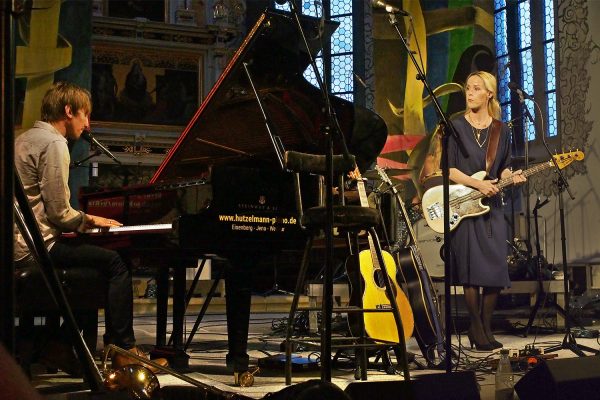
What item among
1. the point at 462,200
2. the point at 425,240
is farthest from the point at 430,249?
the point at 462,200

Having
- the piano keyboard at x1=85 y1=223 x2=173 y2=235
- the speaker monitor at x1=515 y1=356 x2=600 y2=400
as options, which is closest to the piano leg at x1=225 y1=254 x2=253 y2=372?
the piano keyboard at x1=85 y1=223 x2=173 y2=235

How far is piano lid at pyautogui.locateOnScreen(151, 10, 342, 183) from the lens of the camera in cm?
419

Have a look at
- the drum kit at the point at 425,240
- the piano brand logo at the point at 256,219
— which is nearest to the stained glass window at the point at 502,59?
the drum kit at the point at 425,240

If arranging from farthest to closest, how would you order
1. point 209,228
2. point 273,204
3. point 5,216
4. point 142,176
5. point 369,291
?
point 142,176 → point 369,291 → point 273,204 → point 209,228 → point 5,216

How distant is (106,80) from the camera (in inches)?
590

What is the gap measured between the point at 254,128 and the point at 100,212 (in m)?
1.05

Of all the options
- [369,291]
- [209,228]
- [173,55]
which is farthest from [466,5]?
[209,228]

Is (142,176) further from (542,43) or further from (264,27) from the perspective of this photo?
(264,27)

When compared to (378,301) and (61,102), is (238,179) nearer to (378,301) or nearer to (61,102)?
(61,102)

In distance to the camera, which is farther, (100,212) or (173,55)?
(173,55)

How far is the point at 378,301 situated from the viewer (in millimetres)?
4566

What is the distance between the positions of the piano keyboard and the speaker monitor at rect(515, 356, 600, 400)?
1961 millimetres

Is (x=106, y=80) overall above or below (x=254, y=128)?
above

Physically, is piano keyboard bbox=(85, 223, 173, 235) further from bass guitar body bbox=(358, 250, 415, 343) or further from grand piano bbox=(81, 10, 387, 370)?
bass guitar body bbox=(358, 250, 415, 343)
